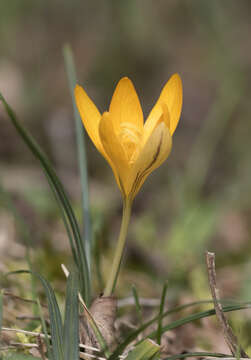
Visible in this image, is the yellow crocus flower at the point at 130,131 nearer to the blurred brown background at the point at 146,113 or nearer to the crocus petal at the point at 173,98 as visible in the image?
the crocus petal at the point at 173,98

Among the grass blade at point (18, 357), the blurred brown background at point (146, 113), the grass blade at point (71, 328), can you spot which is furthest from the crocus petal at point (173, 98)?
the blurred brown background at point (146, 113)

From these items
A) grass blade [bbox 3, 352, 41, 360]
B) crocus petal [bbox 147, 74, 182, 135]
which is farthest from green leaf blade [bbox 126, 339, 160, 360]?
crocus petal [bbox 147, 74, 182, 135]

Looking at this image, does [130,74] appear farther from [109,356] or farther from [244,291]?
[109,356]

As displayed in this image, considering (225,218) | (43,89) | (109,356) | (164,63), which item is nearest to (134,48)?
(164,63)

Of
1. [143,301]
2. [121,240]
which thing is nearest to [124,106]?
[121,240]

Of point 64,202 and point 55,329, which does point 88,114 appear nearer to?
point 64,202

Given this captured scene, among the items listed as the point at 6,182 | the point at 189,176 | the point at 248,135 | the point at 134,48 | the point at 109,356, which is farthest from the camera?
the point at 134,48
